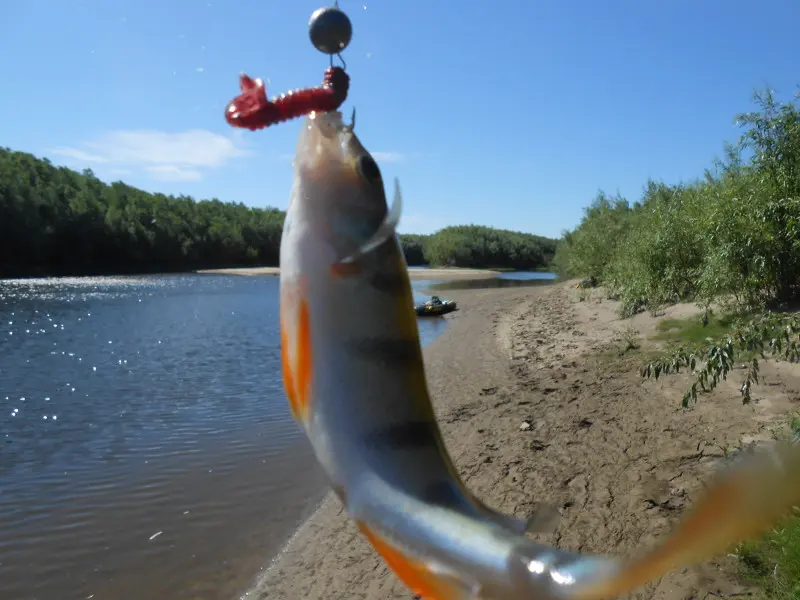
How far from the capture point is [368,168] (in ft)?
4.71

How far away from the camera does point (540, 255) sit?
12975 centimetres

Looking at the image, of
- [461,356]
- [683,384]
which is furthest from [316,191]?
[461,356]

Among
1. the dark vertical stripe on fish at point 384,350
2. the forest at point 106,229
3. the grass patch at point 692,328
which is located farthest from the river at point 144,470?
the forest at point 106,229

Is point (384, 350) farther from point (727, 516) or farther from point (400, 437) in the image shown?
point (727, 516)

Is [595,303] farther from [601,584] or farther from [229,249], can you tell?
[229,249]

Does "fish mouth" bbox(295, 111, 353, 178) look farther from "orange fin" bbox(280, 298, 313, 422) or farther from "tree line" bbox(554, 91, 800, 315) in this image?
"tree line" bbox(554, 91, 800, 315)

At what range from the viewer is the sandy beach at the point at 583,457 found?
7.02m

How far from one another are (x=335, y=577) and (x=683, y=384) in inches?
338

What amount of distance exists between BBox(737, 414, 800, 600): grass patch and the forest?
58.5 m

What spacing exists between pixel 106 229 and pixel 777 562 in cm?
8055

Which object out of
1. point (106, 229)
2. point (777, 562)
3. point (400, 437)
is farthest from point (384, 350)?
point (106, 229)

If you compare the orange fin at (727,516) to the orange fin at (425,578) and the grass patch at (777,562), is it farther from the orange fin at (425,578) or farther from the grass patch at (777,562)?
the grass patch at (777,562)

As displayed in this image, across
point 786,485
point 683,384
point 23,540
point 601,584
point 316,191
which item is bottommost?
point 23,540

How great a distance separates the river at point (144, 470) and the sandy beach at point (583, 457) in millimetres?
1165
